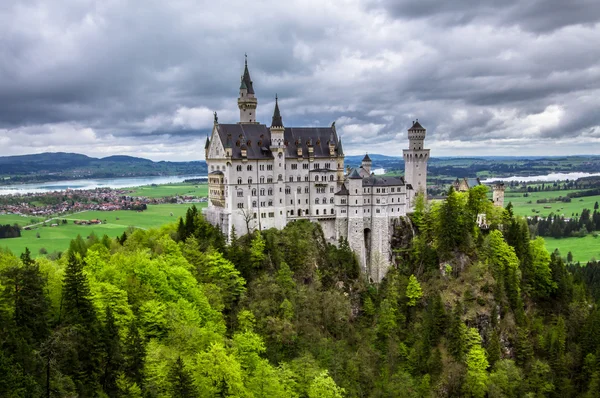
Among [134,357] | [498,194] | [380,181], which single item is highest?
[380,181]

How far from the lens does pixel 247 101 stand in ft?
334

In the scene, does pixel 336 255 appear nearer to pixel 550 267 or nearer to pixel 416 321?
pixel 416 321

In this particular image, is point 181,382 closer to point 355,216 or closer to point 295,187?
point 295,187

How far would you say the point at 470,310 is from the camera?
86.2m

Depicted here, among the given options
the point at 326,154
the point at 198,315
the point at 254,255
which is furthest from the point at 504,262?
the point at 198,315

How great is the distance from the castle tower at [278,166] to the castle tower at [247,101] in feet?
33.9

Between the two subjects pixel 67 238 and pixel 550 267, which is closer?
pixel 550 267

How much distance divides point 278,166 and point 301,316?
29.9 metres

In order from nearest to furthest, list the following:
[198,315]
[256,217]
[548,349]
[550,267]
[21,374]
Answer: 1. [21,374]
2. [198,315]
3. [548,349]
4. [256,217]
5. [550,267]

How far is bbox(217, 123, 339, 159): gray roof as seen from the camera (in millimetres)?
91750

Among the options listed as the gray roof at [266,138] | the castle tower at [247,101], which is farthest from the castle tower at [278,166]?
the castle tower at [247,101]

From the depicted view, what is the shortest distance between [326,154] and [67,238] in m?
90.2

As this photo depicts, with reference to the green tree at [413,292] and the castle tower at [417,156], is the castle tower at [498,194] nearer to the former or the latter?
the castle tower at [417,156]

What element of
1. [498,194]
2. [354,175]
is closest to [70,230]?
[354,175]
